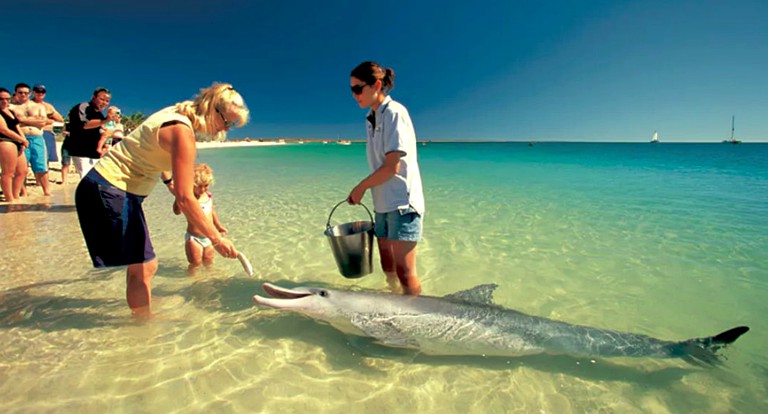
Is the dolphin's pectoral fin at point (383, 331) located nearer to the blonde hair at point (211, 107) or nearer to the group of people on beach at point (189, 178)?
the group of people on beach at point (189, 178)

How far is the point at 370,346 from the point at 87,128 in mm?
8560

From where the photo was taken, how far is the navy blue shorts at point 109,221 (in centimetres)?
290

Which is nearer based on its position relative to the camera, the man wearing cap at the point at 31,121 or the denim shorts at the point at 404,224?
the denim shorts at the point at 404,224

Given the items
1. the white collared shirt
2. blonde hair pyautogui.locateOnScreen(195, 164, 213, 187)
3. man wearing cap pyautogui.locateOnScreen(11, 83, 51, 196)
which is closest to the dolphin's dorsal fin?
the white collared shirt

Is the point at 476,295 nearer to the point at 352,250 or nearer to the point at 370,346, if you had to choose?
the point at 370,346

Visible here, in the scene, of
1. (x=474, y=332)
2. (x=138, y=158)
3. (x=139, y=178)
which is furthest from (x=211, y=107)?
(x=474, y=332)

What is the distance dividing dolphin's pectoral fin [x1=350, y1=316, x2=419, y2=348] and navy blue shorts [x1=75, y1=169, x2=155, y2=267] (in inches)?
78.9

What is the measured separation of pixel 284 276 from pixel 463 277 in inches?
101

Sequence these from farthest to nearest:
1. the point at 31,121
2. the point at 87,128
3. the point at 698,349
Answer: the point at 31,121 → the point at 87,128 → the point at 698,349

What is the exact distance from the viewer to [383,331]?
3.12m

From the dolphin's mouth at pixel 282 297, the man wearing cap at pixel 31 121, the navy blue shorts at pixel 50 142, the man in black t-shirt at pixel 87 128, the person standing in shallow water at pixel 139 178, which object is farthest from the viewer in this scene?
the navy blue shorts at pixel 50 142

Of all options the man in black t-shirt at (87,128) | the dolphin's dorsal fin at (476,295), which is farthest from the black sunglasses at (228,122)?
the man in black t-shirt at (87,128)

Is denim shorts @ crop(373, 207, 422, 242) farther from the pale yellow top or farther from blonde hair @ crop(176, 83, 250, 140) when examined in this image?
the pale yellow top

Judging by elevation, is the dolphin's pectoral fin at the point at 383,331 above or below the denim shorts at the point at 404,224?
below
